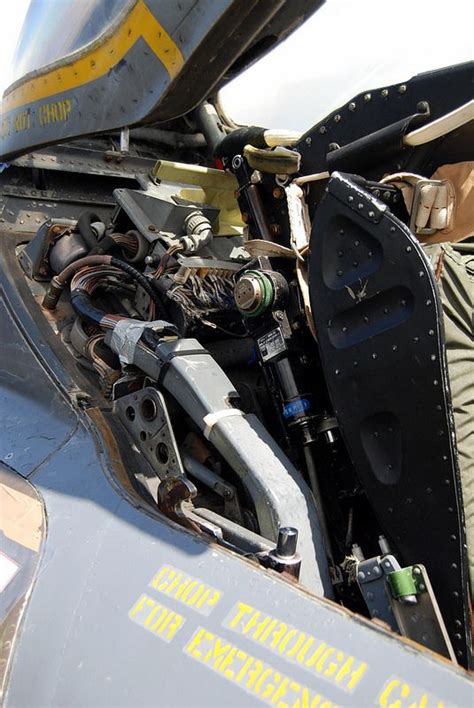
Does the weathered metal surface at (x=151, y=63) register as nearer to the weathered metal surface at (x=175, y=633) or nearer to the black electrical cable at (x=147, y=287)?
the black electrical cable at (x=147, y=287)

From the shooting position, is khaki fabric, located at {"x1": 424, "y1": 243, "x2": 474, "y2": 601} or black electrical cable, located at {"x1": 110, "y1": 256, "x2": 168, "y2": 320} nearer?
khaki fabric, located at {"x1": 424, "y1": 243, "x2": 474, "y2": 601}

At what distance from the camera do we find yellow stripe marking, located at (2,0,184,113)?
1616mm

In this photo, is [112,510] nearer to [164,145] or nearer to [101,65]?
[101,65]

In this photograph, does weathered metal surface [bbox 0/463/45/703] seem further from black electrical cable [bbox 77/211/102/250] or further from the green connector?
black electrical cable [bbox 77/211/102/250]

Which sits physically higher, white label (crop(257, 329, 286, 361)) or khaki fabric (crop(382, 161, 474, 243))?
khaki fabric (crop(382, 161, 474, 243))

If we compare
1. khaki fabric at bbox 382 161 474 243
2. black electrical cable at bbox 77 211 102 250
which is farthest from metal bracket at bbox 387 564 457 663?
black electrical cable at bbox 77 211 102 250

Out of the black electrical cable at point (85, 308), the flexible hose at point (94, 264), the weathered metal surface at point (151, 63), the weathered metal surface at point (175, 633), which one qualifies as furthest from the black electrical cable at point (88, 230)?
the weathered metal surface at point (175, 633)

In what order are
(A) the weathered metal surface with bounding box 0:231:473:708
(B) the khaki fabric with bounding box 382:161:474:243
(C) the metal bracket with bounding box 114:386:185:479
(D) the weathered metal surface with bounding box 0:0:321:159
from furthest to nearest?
1. (C) the metal bracket with bounding box 114:386:185:479
2. (B) the khaki fabric with bounding box 382:161:474:243
3. (D) the weathered metal surface with bounding box 0:0:321:159
4. (A) the weathered metal surface with bounding box 0:231:473:708

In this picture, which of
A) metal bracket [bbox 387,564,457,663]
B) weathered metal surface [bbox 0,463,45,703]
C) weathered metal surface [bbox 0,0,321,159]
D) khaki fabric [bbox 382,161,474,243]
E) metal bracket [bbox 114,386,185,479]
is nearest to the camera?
metal bracket [bbox 387,564,457,663]

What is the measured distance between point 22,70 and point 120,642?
197 cm

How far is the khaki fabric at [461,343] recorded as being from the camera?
1396 millimetres

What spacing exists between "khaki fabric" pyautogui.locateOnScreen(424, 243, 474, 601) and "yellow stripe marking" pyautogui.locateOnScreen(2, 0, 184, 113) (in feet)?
2.57

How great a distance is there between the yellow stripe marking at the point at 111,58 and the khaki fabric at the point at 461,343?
2.57 feet

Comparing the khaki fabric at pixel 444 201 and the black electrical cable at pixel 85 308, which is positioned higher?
the khaki fabric at pixel 444 201
